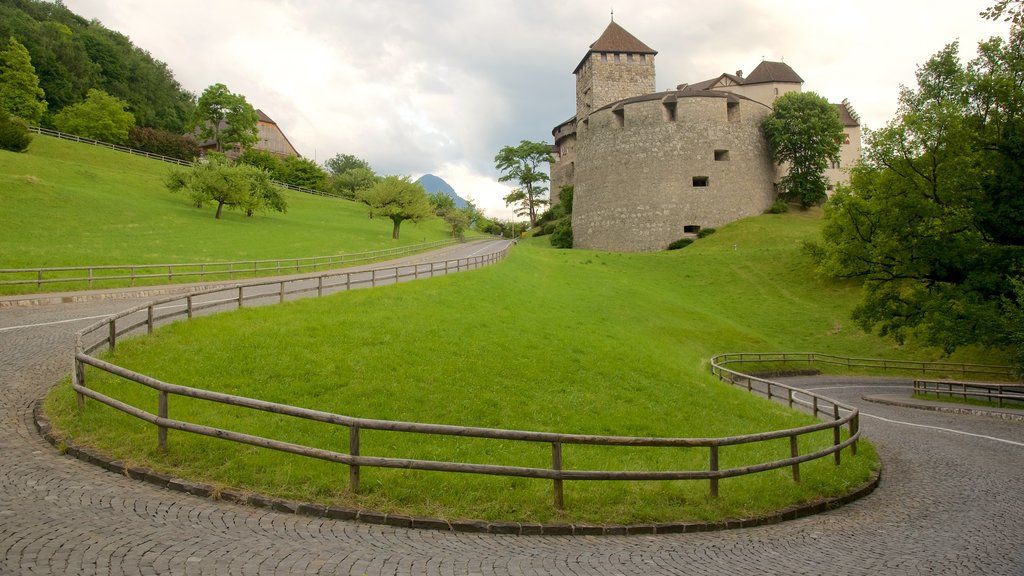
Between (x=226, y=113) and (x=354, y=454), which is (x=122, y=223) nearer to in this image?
(x=354, y=454)

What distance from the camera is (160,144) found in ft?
244

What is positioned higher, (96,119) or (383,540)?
(96,119)

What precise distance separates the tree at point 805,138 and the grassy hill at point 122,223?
35604 mm

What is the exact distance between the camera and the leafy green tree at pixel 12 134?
51594 mm


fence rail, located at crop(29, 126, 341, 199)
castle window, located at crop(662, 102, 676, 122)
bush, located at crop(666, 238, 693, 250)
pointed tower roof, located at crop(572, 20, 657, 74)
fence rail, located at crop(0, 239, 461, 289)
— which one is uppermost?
pointed tower roof, located at crop(572, 20, 657, 74)

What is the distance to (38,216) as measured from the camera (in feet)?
119

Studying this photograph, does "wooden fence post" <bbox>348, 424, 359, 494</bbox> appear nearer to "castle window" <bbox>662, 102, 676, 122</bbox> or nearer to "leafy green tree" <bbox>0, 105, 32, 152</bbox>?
"castle window" <bbox>662, 102, 676, 122</bbox>

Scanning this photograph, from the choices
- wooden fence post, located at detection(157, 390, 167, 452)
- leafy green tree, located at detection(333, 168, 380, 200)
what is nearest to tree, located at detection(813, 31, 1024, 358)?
wooden fence post, located at detection(157, 390, 167, 452)

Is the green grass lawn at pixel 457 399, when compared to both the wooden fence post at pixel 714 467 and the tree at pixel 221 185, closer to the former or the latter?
the wooden fence post at pixel 714 467

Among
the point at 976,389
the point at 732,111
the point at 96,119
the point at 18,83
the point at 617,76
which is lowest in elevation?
the point at 976,389

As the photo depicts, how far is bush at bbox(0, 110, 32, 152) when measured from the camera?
51594mm

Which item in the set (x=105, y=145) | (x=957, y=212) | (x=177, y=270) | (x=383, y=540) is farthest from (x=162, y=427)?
(x=105, y=145)

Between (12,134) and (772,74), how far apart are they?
74.0 meters

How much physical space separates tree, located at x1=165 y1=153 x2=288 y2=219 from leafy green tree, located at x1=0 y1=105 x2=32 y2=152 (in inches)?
509
